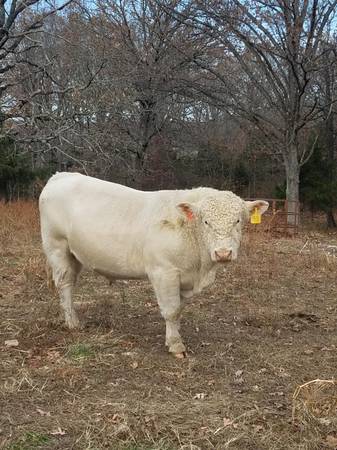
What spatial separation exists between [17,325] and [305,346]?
127 inches

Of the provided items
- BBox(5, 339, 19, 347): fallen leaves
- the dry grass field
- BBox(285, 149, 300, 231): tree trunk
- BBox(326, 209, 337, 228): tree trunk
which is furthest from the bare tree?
BBox(5, 339, 19, 347): fallen leaves

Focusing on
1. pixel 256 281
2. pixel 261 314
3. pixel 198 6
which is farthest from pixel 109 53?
pixel 261 314

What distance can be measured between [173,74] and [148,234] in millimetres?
17777

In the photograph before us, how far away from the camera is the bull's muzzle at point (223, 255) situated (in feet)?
16.0

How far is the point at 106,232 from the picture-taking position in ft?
19.0

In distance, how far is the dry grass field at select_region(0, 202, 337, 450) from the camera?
12.3 ft

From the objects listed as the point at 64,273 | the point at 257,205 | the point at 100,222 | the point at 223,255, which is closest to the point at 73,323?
the point at 64,273

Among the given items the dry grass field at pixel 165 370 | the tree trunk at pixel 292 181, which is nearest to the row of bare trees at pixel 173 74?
the tree trunk at pixel 292 181

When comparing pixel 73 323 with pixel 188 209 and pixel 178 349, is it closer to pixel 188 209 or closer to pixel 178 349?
pixel 178 349

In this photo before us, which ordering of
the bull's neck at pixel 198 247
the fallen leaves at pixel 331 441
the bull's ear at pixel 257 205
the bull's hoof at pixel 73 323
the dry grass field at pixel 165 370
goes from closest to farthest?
the fallen leaves at pixel 331 441
the dry grass field at pixel 165 370
the bull's neck at pixel 198 247
the bull's ear at pixel 257 205
the bull's hoof at pixel 73 323

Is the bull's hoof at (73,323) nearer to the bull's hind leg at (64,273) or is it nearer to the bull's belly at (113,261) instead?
the bull's hind leg at (64,273)

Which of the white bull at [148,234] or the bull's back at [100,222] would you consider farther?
the bull's back at [100,222]

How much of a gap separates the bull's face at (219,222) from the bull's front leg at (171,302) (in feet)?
1.65

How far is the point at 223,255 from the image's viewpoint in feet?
16.0
